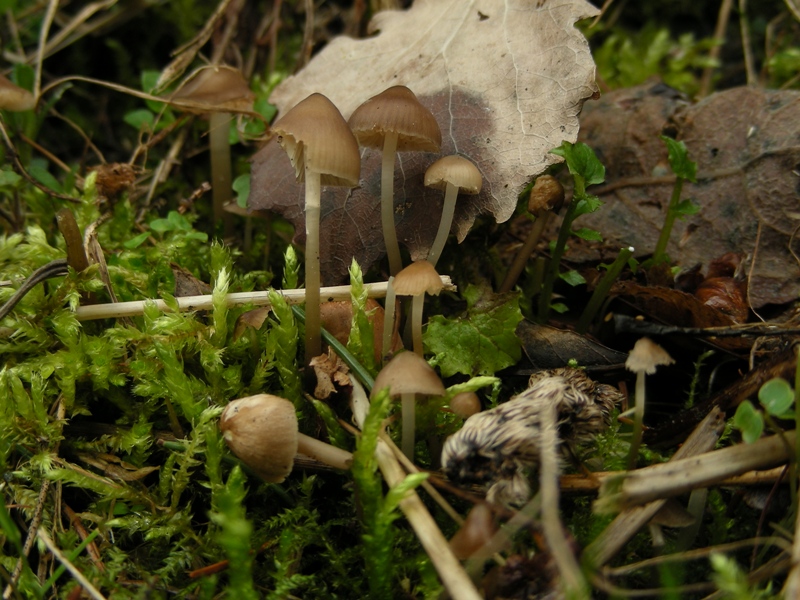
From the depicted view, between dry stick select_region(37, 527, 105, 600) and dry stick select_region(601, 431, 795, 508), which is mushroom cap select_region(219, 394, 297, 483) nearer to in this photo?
dry stick select_region(37, 527, 105, 600)

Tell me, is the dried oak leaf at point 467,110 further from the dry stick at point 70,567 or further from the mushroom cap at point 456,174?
the dry stick at point 70,567

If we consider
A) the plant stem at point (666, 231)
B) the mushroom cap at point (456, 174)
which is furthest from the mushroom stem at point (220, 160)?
the plant stem at point (666, 231)

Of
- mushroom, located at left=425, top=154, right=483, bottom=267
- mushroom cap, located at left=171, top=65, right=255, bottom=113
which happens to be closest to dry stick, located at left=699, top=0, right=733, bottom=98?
mushroom, located at left=425, top=154, right=483, bottom=267

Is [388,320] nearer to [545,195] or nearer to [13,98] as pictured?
[545,195]

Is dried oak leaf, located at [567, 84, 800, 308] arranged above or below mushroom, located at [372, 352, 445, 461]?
above

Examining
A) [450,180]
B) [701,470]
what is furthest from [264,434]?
[701,470]

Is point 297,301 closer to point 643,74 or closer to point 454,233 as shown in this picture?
point 454,233

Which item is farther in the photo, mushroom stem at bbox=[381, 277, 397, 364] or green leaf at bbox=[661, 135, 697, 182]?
green leaf at bbox=[661, 135, 697, 182]
